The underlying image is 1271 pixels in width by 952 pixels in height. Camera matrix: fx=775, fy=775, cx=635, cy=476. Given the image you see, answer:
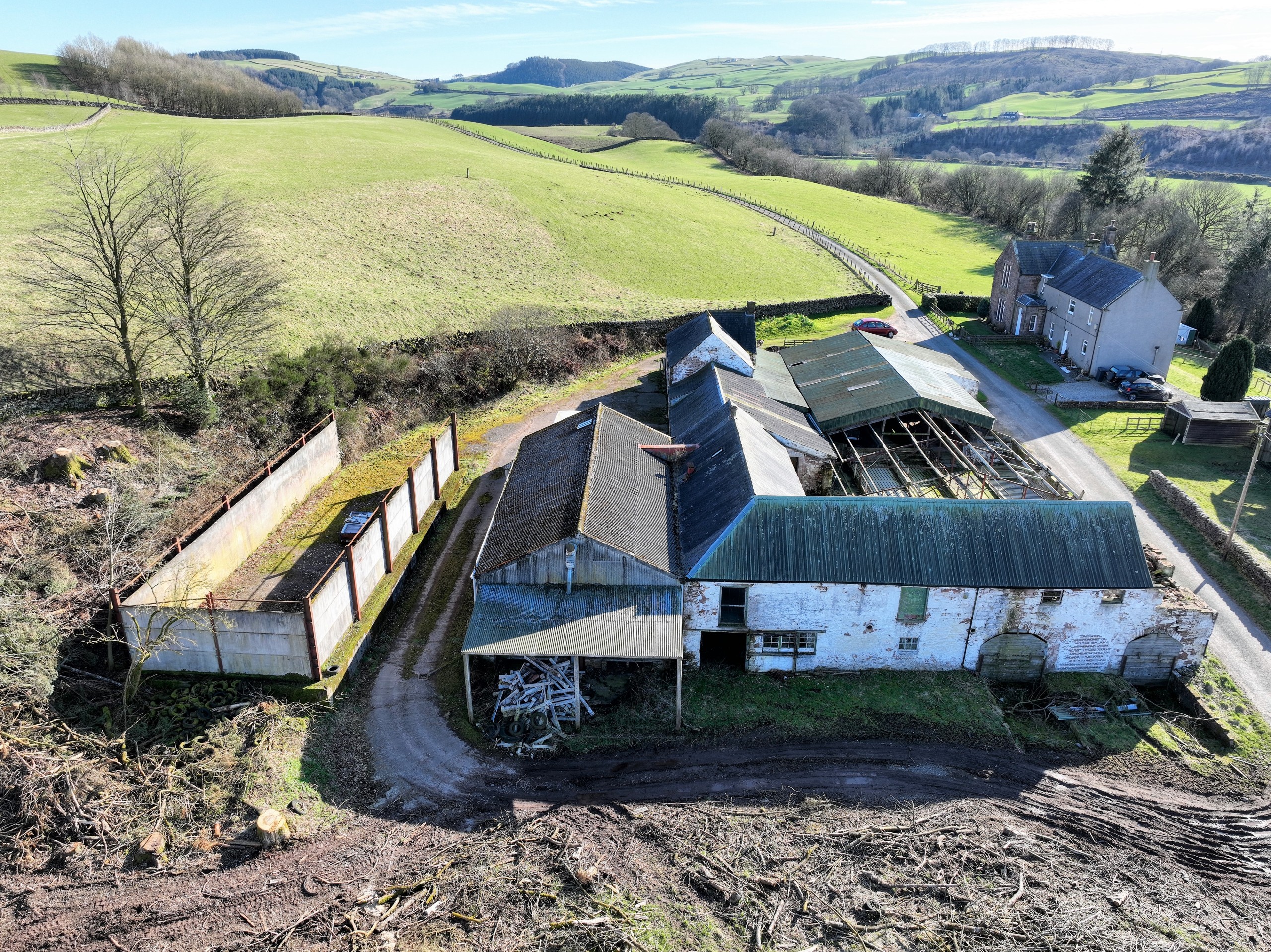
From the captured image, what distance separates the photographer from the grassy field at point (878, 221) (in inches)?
3019

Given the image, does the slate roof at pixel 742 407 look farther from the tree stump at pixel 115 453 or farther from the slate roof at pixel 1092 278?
the slate roof at pixel 1092 278

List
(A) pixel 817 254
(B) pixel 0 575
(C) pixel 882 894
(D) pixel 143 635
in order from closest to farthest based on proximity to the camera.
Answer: (C) pixel 882 894 → (D) pixel 143 635 → (B) pixel 0 575 → (A) pixel 817 254

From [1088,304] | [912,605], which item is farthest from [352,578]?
[1088,304]

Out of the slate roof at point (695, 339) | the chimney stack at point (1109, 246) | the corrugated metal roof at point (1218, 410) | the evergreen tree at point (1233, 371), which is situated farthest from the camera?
the chimney stack at point (1109, 246)

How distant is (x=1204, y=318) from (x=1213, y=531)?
39.5m

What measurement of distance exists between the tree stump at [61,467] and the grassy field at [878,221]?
6566 cm

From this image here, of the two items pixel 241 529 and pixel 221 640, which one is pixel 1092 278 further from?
pixel 221 640

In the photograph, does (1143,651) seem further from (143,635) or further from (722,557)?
(143,635)

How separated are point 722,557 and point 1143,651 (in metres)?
12.7

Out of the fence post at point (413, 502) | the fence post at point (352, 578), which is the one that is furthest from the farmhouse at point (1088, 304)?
the fence post at point (352, 578)

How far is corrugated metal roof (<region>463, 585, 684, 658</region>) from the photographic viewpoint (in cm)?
2011

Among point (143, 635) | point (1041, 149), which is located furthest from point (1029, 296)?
point (1041, 149)

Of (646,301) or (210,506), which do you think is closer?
(210,506)

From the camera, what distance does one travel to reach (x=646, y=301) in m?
58.4
